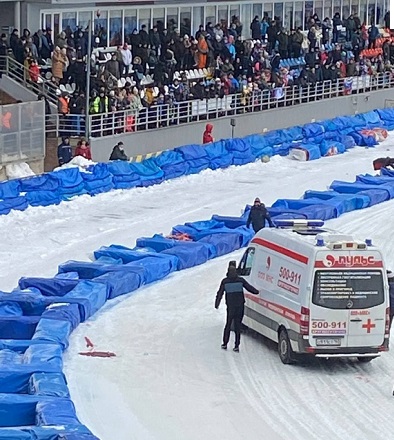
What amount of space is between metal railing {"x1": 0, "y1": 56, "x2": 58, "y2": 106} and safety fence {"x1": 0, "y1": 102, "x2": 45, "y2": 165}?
8.91 ft

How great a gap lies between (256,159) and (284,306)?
2145 centimetres

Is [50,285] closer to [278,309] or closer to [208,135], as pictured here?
[278,309]

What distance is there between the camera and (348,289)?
1852 centimetres

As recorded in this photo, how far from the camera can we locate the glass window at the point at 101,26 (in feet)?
140

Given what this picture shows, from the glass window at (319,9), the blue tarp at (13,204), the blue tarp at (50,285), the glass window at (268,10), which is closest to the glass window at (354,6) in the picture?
the glass window at (319,9)

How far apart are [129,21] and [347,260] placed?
91.8 feet

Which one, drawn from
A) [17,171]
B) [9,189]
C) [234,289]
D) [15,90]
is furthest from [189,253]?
[15,90]

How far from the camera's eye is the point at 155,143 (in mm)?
39812

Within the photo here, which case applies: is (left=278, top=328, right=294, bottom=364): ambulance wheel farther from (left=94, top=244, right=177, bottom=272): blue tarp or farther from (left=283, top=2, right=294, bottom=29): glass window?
(left=283, top=2, right=294, bottom=29): glass window

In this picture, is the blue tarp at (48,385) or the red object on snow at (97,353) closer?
the blue tarp at (48,385)

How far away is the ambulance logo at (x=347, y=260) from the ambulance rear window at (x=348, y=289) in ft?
0.33

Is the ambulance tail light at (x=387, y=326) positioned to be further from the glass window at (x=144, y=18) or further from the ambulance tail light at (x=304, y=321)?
the glass window at (x=144, y=18)

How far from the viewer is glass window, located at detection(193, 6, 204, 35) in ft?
159

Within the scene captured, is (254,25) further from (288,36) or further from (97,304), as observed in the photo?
(97,304)
